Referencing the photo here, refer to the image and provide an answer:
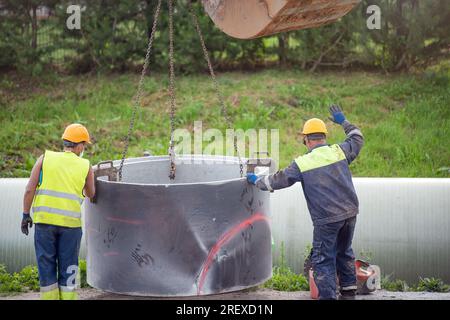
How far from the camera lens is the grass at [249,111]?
12.7m

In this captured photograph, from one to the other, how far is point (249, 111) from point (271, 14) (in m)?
8.91

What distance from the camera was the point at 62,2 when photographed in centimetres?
1455

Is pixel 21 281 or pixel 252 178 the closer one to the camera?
pixel 252 178

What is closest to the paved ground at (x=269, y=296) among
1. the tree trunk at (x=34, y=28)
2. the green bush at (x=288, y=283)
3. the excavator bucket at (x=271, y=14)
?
the green bush at (x=288, y=283)

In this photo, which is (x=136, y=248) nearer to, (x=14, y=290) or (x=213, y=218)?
(x=213, y=218)

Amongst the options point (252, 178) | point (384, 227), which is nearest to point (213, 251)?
point (252, 178)

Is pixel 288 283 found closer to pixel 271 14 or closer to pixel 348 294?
pixel 348 294

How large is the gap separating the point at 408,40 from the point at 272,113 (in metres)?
2.71

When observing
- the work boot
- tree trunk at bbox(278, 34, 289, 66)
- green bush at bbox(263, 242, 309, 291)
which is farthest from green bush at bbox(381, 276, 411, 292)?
tree trunk at bbox(278, 34, 289, 66)

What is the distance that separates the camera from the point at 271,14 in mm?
4793

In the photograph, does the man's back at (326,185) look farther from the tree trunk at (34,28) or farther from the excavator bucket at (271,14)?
the tree trunk at (34,28)

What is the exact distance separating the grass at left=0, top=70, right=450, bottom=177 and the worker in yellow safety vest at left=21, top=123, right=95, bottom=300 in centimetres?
514

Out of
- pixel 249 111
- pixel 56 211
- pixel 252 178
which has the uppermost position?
pixel 249 111

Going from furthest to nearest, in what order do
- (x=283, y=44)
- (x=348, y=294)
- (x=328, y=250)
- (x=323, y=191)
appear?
1. (x=283, y=44)
2. (x=348, y=294)
3. (x=328, y=250)
4. (x=323, y=191)
